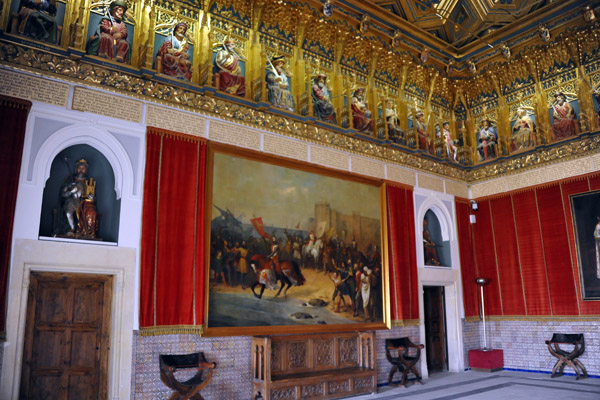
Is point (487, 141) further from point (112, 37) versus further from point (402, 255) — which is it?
point (112, 37)

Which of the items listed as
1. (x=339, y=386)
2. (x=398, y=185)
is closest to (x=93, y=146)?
(x=339, y=386)

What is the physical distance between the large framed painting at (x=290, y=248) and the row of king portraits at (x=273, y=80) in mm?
1641

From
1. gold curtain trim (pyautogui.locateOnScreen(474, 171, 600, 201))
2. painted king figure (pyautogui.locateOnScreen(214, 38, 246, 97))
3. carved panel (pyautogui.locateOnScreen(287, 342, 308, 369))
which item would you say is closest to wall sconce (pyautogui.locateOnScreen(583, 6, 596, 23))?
gold curtain trim (pyautogui.locateOnScreen(474, 171, 600, 201))

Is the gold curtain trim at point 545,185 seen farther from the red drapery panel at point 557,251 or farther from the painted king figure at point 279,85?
the painted king figure at point 279,85

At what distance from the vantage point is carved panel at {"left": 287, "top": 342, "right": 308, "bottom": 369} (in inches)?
377

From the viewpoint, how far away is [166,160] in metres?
9.02

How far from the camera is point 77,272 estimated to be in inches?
310

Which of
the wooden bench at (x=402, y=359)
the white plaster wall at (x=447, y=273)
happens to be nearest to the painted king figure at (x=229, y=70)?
the white plaster wall at (x=447, y=273)

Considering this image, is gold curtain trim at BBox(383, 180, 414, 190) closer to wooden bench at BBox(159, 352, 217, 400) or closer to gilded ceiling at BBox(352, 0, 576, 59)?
gilded ceiling at BBox(352, 0, 576, 59)

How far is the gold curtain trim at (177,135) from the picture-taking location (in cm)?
898

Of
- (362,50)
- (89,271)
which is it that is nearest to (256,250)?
(89,271)

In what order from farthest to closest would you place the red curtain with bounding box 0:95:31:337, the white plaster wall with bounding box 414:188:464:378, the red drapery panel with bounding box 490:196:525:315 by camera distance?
the red drapery panel with bounding box 490:196:525:315, the white plaster wall with bounding box 414:188:464:378, the red curtain with bounding box 0:95:31:337

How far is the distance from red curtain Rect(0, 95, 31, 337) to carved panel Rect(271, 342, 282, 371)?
15.2 ft

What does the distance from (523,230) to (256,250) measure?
8269 millimetres
